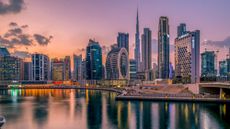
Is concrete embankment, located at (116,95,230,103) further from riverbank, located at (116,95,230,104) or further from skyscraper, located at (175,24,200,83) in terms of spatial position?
skyscraper, located at (175,24,200,83)

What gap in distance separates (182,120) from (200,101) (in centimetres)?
3195

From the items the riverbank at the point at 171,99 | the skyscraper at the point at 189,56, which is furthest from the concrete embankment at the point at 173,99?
the skyscraper at the point at 189,56

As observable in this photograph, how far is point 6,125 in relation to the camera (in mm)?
47125

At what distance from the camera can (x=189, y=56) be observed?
173 metres

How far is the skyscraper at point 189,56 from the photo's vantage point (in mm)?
167000

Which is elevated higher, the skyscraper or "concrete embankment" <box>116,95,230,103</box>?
the skyscraper

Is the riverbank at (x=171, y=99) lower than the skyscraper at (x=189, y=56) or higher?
lower

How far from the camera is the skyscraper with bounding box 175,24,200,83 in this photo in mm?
167000

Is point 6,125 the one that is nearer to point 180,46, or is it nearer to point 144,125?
point 144,125

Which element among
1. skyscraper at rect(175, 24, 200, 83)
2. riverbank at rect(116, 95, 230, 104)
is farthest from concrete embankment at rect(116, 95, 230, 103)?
skyscraper at rect(175, 24, 200, 83)

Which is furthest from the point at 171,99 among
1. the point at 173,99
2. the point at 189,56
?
the point at 189,56

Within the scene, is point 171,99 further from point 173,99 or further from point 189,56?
point 189,56

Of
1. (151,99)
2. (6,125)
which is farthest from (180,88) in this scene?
(6,125)

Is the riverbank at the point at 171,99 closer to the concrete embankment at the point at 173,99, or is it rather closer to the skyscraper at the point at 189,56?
the concrete embankment at the point at 173,99
